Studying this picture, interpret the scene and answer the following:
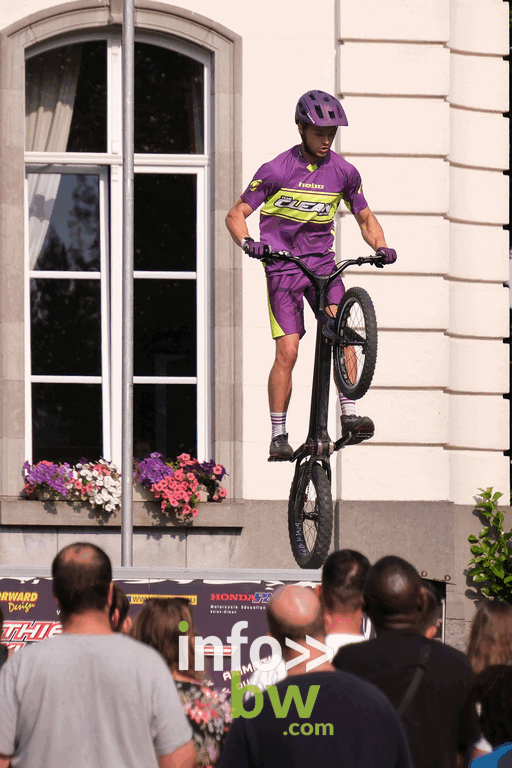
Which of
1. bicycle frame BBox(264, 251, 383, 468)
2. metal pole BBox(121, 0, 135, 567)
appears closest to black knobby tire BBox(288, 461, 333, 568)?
bicycle frame BBox(264, 251, 383, 468)

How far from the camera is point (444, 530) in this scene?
8.83 m

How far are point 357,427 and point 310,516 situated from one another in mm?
812

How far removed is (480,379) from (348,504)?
4.93ft

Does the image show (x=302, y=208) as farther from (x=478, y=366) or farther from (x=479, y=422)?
(x=479, y=422)

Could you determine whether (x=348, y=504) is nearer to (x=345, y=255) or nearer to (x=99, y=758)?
(x=345, y=255)

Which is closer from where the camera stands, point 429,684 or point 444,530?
point 429,684

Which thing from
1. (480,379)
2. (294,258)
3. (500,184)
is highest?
(500,184)

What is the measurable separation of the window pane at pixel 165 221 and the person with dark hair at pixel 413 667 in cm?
606

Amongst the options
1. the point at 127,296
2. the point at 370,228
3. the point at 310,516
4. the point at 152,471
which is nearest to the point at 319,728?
the point at 310,516

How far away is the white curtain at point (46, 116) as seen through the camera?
927cm

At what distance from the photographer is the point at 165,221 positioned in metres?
9.32

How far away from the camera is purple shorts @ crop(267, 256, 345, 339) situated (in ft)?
25.1

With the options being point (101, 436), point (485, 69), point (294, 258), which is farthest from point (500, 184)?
point (101, 436)

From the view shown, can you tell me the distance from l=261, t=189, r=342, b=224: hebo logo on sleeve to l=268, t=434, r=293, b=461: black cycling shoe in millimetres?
1519
